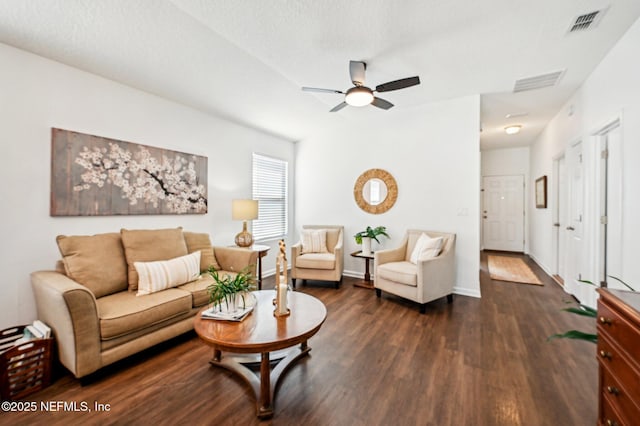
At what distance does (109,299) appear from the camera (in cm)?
222

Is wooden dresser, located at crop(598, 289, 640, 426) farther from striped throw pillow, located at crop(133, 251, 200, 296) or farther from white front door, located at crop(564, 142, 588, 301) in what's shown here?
striped throw pillow, located at crop(133, 251, 200, 296)

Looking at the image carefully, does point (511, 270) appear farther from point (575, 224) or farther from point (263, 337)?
point (263, 337)

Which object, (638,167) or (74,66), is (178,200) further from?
(638,167)

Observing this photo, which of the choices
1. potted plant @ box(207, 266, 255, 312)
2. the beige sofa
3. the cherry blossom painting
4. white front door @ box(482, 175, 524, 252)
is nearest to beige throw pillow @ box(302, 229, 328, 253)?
the beige sofa

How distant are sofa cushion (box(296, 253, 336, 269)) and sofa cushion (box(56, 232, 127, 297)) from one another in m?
2.21

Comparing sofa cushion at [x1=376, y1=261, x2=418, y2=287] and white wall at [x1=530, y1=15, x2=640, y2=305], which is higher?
white wall at [x1=530, y1=15, x2=640, y2=305]

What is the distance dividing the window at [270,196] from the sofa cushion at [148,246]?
1.74 meters

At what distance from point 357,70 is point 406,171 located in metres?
2.11

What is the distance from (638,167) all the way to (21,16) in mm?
4730

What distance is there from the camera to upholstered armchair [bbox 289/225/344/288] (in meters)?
3.98

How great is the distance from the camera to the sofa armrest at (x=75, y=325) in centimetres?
176

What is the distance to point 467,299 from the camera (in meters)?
3.54

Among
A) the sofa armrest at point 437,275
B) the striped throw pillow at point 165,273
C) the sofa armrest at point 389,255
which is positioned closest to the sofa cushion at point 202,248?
the striped throw pillow at point 165,273

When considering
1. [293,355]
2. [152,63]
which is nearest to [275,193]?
[152,63]
